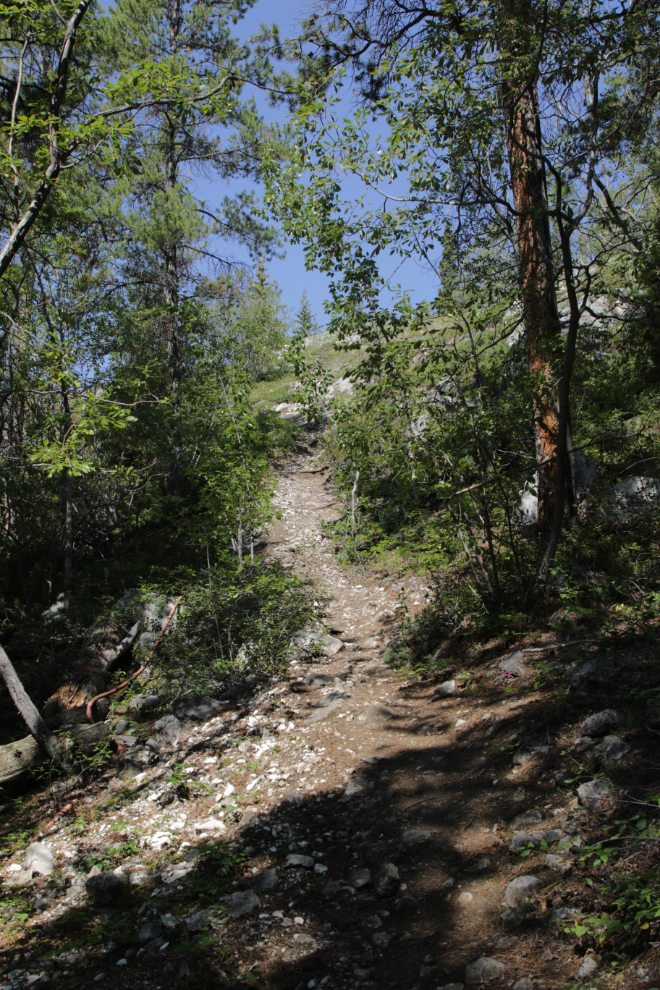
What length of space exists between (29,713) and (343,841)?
341 centimetres

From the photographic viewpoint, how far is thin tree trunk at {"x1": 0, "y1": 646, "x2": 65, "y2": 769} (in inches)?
200

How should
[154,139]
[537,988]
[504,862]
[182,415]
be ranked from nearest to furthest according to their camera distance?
[537,988] → [504,862] → [182,415] → [154,139]

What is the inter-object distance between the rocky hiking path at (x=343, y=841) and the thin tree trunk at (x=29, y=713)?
39cm

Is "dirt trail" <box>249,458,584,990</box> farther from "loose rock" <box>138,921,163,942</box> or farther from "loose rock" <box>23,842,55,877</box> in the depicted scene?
"loose rock" <box>23,842,55,877</box>

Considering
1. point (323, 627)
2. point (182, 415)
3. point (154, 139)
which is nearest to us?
point (323, 627)

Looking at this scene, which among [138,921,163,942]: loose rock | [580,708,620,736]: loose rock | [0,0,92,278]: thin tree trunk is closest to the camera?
[138,921,163,942]: loose rock

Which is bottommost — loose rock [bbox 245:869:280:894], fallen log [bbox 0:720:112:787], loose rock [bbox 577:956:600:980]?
loose rock [bbox 245:869:280:894]

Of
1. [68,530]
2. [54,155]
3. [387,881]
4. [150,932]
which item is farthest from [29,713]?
[54,155]

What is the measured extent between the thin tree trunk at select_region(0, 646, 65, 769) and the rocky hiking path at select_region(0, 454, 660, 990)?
386mm

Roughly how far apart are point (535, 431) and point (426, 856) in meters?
4.10

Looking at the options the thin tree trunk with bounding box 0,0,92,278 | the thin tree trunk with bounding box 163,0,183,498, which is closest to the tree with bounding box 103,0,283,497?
the thin tree trunk with bounding box 163,0,183,498

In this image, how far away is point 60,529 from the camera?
10398mm

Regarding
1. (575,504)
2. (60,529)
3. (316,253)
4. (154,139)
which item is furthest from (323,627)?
(154,139)

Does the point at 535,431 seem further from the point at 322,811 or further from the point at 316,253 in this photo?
the point at 322,811
